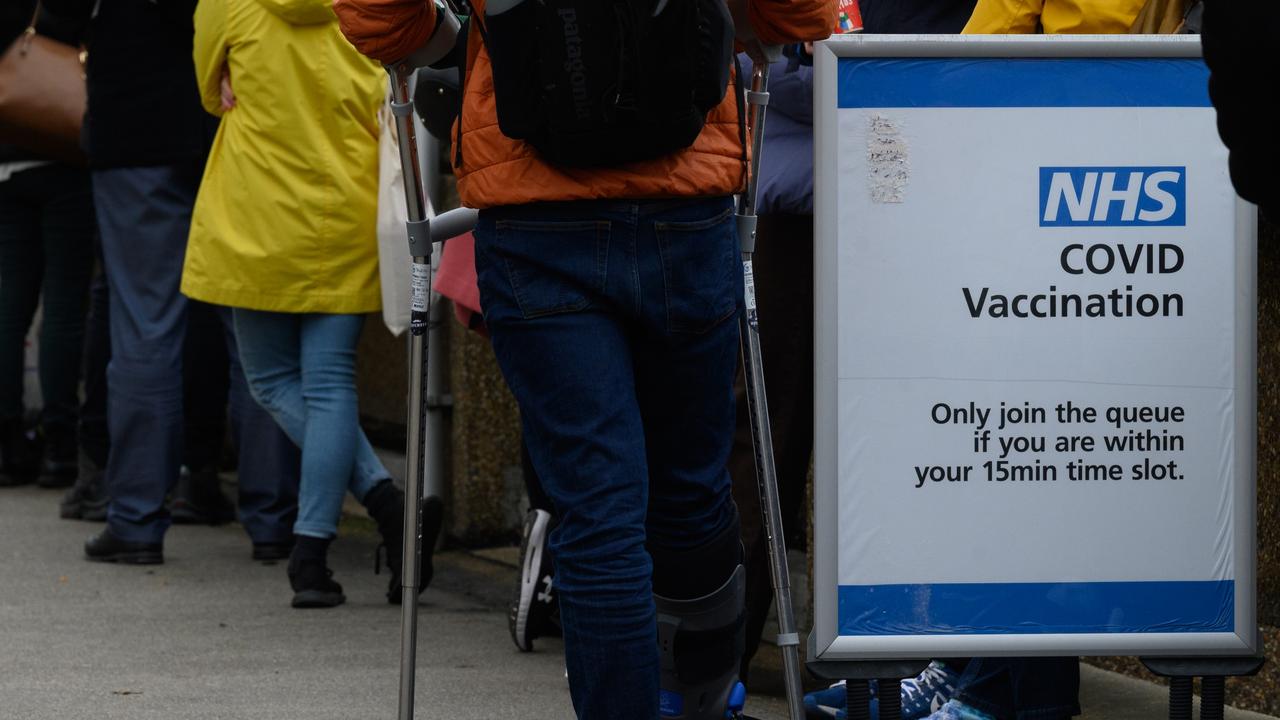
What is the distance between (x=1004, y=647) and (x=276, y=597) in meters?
Result: 2.94

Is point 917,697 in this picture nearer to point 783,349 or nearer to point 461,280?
point 783,349

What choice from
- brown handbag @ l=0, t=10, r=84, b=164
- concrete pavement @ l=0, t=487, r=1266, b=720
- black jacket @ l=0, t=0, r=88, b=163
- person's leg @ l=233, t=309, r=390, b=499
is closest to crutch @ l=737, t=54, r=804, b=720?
concrete pavement @ l=0, t=487, r=1266, b=720

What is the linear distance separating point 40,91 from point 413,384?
4.27 m

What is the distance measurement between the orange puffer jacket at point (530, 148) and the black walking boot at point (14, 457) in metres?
5.62

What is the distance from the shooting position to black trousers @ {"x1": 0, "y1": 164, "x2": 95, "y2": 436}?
769 centimetres

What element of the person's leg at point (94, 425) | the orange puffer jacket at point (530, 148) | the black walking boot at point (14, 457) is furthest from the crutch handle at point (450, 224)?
the black walking boot at point (14, 457)

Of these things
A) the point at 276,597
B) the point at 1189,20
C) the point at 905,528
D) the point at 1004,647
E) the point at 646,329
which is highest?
the point at 1189,20

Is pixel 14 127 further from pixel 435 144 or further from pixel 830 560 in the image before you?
pixel 830 560

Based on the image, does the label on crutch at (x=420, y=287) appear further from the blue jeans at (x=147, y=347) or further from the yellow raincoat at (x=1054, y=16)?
the blue jeans at (x=147, y=347)

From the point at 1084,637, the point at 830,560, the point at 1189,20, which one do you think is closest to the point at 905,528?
the point at 830,560

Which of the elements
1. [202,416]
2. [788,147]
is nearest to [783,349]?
[788,147]

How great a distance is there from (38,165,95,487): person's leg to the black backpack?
5222 mm

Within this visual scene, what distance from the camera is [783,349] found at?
412 centimetres

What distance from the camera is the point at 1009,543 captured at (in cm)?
331
